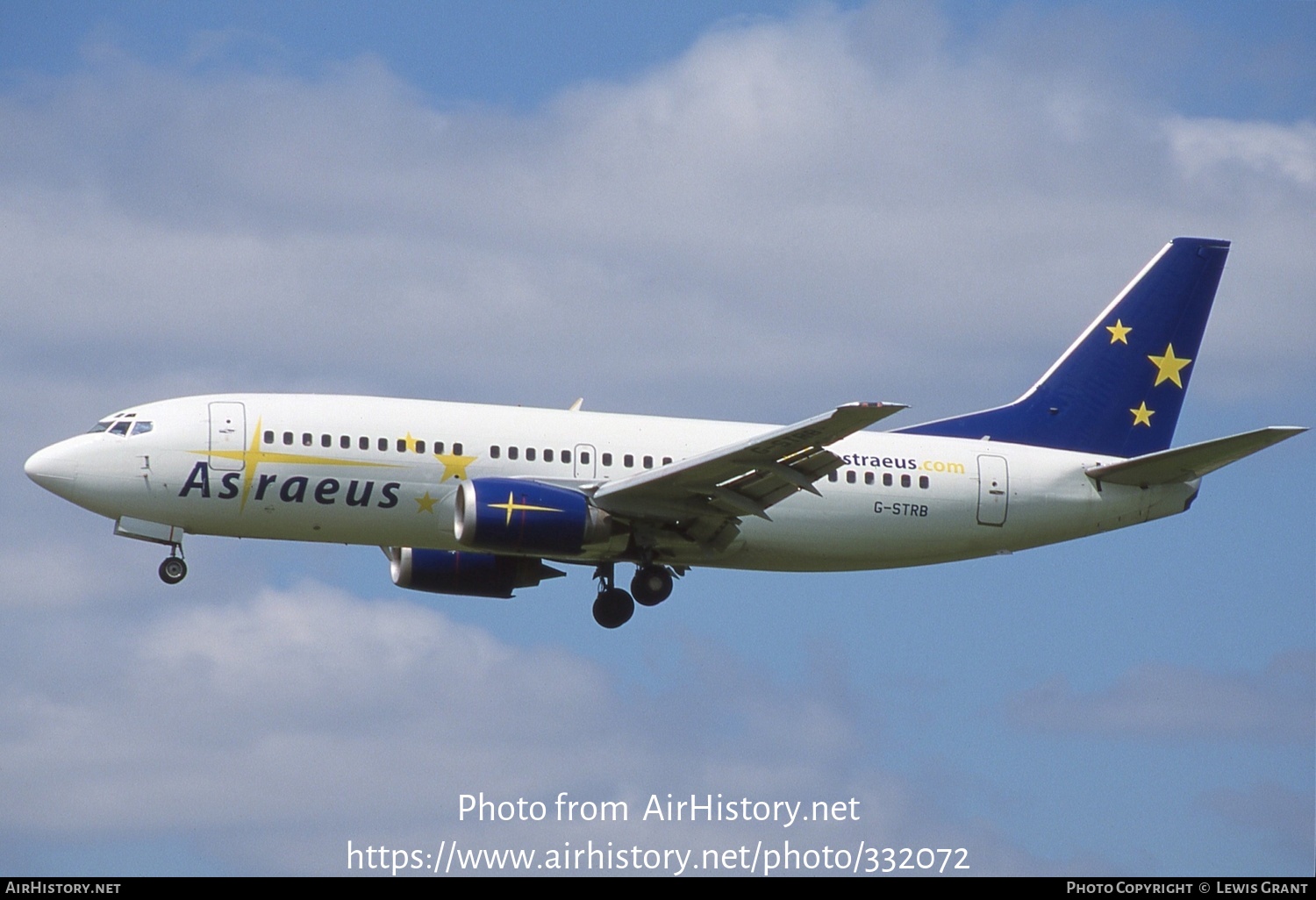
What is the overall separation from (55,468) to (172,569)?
333cm

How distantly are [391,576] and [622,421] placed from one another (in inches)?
306

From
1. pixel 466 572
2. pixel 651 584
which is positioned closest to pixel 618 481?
pixel 651 584

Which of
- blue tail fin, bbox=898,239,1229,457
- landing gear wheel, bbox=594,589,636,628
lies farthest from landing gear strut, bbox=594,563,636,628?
blue tail fin, bbox=898,239,1229,457

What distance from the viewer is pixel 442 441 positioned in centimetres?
4209

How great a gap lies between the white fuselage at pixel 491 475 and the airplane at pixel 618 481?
0.14 feet

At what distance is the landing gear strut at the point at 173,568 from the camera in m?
42.1

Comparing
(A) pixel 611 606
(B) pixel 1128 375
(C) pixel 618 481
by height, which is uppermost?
(B) pixel 1128 375

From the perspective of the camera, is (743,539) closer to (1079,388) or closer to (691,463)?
(691,463)

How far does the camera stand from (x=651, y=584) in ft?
146

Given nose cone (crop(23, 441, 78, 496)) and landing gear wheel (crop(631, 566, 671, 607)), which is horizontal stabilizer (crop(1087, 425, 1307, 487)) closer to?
landing gear wheel (crop(631, 566, 671, 607))

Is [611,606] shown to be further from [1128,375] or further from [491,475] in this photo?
[1128,375]

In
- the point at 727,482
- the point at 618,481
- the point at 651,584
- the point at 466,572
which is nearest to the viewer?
the point at 727,482

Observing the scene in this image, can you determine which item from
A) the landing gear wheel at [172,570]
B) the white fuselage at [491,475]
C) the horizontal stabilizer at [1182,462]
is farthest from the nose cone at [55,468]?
the horizontal stabilizer at [1182,462]

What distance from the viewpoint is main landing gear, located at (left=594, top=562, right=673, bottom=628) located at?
44656mm
